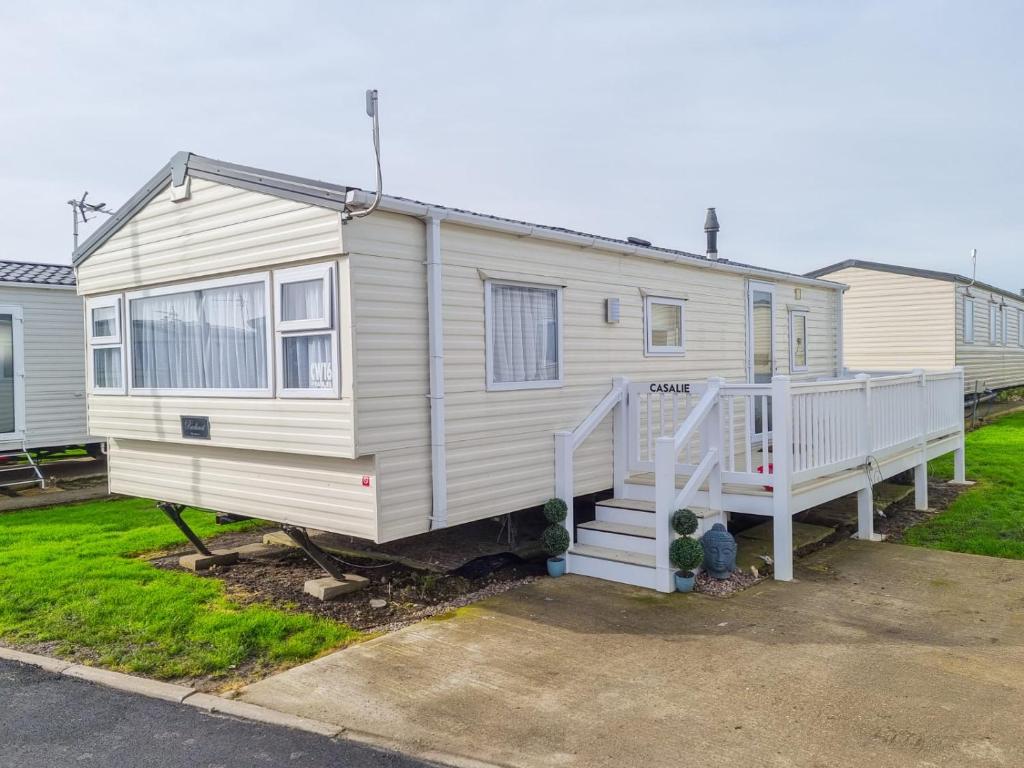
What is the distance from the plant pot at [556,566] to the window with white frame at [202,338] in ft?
8.91

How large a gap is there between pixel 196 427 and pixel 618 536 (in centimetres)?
369

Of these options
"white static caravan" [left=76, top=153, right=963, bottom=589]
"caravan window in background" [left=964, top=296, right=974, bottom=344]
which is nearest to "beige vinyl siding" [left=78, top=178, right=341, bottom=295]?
"white static caravan" [left=76, top=153, right=963, bottom=589]

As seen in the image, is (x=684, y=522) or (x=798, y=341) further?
(x=798, y=341)

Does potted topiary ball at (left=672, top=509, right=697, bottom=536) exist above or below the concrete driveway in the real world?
above

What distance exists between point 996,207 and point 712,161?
52.0 ft

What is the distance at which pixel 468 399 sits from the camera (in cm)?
608

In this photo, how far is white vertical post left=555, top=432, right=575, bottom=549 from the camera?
6805mm

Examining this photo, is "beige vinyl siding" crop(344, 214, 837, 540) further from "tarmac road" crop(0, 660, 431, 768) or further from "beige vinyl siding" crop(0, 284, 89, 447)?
"beige vinyl siding" crop(0, 284, 89, 447)

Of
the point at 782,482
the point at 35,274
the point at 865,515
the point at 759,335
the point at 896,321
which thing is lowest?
the point at 865,515

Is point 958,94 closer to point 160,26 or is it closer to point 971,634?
point 971,634

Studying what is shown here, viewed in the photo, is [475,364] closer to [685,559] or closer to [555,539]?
[555,539]

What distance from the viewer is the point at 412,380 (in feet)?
18.6

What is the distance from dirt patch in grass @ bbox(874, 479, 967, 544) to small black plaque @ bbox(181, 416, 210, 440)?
671 cm

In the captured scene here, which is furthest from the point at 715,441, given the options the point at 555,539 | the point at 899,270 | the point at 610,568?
the point at 899,270
